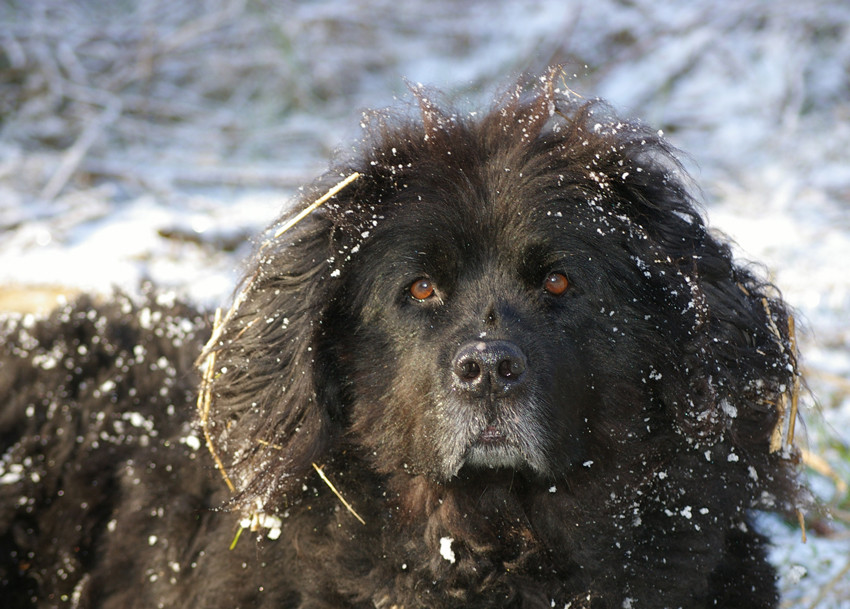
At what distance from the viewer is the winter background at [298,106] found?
7.12 m

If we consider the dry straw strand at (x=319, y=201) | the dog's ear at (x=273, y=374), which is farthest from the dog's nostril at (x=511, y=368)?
the dry straw strand at (x=319, y=201)

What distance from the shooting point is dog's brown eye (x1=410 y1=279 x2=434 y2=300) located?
2900 mm

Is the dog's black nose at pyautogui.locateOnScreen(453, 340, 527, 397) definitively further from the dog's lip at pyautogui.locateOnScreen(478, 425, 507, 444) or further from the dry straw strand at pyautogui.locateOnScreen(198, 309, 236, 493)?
the dry straw strand at pyautogui.locateOnScreen(198, 309, 236, 493)

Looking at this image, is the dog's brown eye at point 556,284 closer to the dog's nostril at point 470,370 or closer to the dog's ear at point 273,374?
the dog's nostril at point 470,370

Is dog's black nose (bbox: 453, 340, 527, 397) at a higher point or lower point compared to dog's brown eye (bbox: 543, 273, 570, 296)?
lower

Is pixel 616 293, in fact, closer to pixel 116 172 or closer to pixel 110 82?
pixel 116 172

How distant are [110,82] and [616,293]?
359 inches

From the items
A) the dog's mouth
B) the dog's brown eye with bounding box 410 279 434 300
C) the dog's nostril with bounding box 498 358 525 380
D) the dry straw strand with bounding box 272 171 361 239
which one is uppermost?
the dry straw strand with bounding box 272 171 361 239

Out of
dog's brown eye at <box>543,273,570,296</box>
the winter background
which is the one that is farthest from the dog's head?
the winter background

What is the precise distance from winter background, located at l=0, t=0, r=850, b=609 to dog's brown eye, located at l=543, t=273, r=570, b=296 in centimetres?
337

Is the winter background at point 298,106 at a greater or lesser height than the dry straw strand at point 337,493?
greater

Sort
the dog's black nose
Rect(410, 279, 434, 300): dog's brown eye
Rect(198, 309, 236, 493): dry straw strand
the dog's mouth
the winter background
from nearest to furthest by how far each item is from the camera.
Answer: the dog's black nose, the dog's mouth, Rect(410, 279, 434, 300): dog's brown eye, Rect(198, 309, 236, 493): dry straw strand, the winter background

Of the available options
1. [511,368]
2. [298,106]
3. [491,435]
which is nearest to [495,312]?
[511,368]

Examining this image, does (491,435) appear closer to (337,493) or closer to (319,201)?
(337,493)
